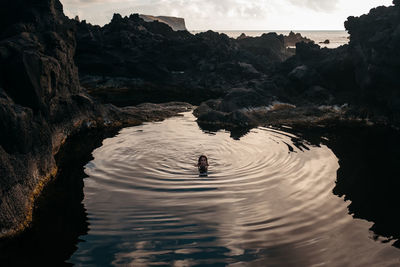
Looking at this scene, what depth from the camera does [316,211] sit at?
624 inches

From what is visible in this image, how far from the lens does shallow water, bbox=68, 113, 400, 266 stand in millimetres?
12250

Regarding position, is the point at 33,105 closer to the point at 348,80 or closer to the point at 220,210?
the point at 220,210

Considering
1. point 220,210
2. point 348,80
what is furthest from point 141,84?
point 220,210

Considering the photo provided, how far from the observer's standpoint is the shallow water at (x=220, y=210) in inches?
482

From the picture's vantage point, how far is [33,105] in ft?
63.3

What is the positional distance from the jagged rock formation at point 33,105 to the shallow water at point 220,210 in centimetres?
280

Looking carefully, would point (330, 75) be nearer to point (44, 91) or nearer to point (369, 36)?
point (369, 36)

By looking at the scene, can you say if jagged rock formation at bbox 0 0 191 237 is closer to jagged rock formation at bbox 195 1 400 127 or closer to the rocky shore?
the rocky shore

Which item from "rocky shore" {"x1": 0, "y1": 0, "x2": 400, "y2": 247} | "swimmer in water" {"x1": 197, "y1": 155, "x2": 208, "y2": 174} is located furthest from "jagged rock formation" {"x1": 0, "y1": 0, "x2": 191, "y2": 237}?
"swimmer in water" {"x1": 197, "y1": 155, "x2": 208, "y2": 174}

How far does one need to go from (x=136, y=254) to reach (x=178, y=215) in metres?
3.35

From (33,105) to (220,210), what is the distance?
11.9 m

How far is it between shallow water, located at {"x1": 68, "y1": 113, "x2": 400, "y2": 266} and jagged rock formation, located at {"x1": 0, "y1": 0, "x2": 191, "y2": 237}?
9.20 ft

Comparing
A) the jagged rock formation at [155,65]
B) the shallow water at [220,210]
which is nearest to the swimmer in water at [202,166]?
the shallow water at [220,210]

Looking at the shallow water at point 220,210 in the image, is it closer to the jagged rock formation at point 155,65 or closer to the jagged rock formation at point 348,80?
the jagged rock formation at point 348,80
